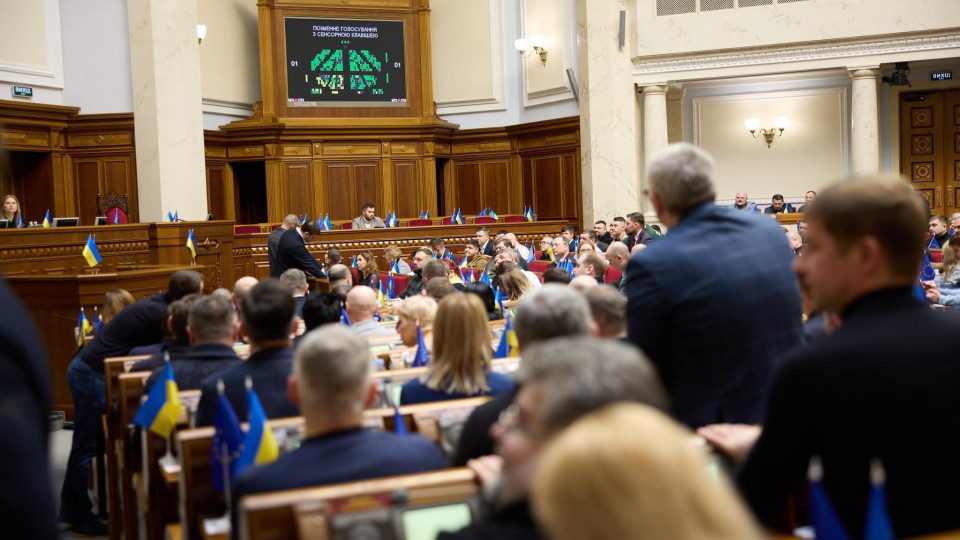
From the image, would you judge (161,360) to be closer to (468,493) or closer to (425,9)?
(468,493)

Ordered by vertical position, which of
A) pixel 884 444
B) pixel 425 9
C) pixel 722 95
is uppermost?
pixel 425 9

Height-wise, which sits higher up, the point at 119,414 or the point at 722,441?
the point at 722,441

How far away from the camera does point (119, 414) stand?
17.2ft

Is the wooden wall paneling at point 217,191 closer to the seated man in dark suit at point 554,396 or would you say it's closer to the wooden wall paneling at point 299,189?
the wooden wall paneling at point 299,189

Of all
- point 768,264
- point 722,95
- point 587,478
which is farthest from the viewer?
point 722,95

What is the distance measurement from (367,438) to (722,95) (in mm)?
16637

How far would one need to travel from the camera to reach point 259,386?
12.1 feet

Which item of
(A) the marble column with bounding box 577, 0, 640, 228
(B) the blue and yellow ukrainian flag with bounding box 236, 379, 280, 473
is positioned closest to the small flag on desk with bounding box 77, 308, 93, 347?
(B) the blue and yellow ukrainian flag with bounding box 236, 379, 280, 473

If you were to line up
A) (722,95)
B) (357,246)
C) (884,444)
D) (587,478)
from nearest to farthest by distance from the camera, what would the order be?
(587,478) < (884,444) < (357,246) < (722,95)

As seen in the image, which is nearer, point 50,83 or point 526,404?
point 526,404

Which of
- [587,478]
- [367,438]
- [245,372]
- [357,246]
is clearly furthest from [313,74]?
[587,478]

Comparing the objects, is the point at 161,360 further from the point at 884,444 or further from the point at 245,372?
the point at 884,444

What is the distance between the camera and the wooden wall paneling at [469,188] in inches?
792

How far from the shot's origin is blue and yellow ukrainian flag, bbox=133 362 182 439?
3.90 meters
